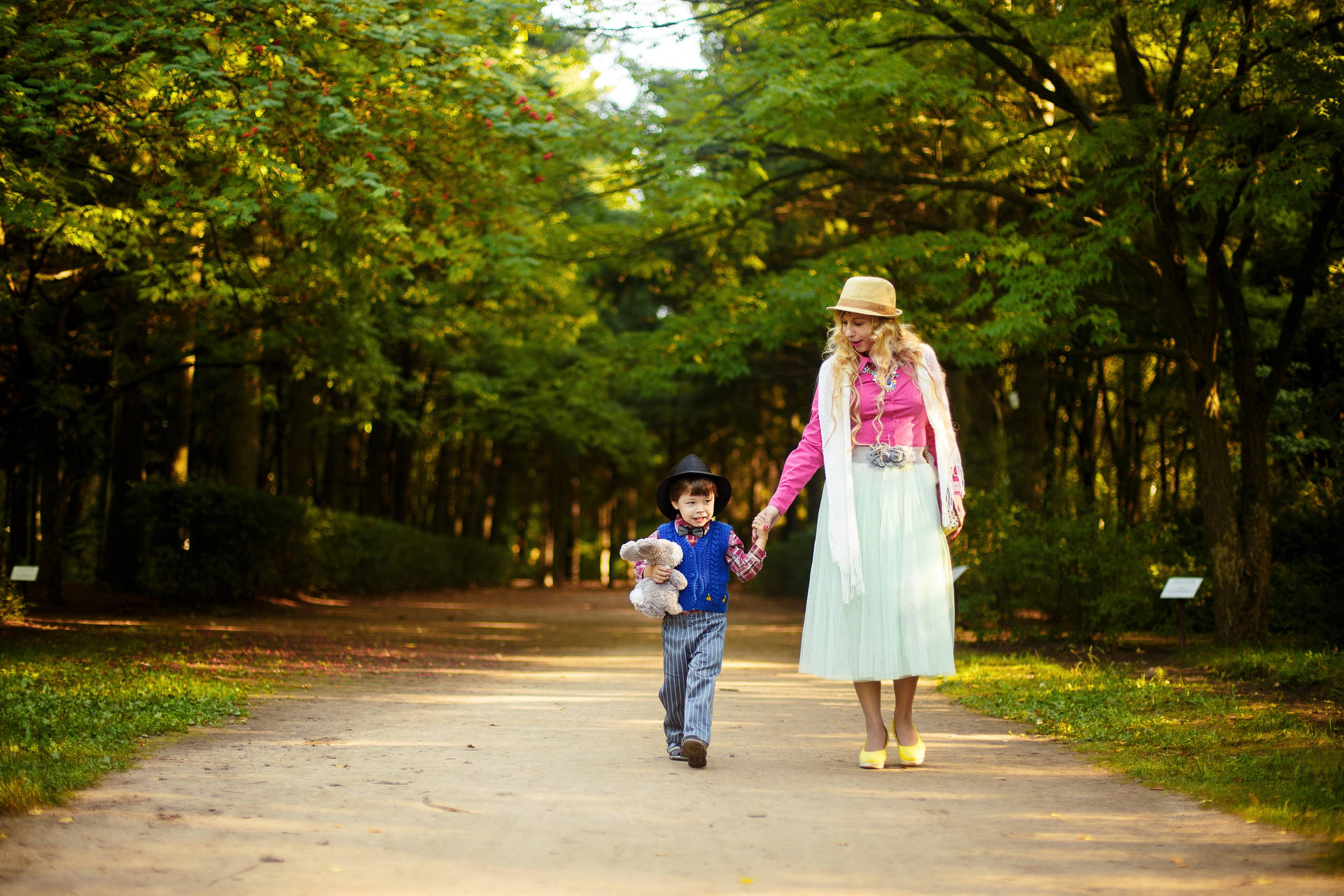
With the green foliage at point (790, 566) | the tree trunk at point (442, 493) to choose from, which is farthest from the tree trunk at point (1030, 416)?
the tree trunk at point (442, 493)

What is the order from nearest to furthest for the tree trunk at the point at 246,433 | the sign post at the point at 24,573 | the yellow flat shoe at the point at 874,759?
1. the yellow flat shoe at the point at 874,759
2. the sign post at the point at 24,573
3. the tree trunk at the point at 246,433

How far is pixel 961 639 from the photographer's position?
1503 centimetres

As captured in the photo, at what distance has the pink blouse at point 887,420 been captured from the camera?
19.9 ft

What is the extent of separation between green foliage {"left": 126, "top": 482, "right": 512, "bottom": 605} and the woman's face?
1422 cm

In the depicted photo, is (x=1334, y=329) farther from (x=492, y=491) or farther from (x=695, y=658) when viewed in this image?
(x=492, y=491)

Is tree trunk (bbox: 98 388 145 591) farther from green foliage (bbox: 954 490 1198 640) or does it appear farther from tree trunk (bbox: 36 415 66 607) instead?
green foliage (bbox: 954 490 1198 640)

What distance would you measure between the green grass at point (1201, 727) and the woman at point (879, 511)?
127 centimetres

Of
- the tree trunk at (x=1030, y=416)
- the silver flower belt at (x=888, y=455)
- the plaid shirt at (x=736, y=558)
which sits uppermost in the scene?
the tree trunk at (x=1030, y=416)

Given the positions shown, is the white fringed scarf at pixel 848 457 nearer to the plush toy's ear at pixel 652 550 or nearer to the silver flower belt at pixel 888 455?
the silver flower belt at pixel 888 455

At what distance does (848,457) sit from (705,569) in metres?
0.92

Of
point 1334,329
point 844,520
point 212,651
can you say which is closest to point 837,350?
point 844,520

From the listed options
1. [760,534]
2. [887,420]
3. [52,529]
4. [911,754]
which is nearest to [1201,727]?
[911,754]

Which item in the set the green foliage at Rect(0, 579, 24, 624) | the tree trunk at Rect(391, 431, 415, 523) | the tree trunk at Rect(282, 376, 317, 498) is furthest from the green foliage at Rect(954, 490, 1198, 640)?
the tree trunk at Rect(391, 431, 415, 523)

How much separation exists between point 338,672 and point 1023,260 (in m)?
7.81
